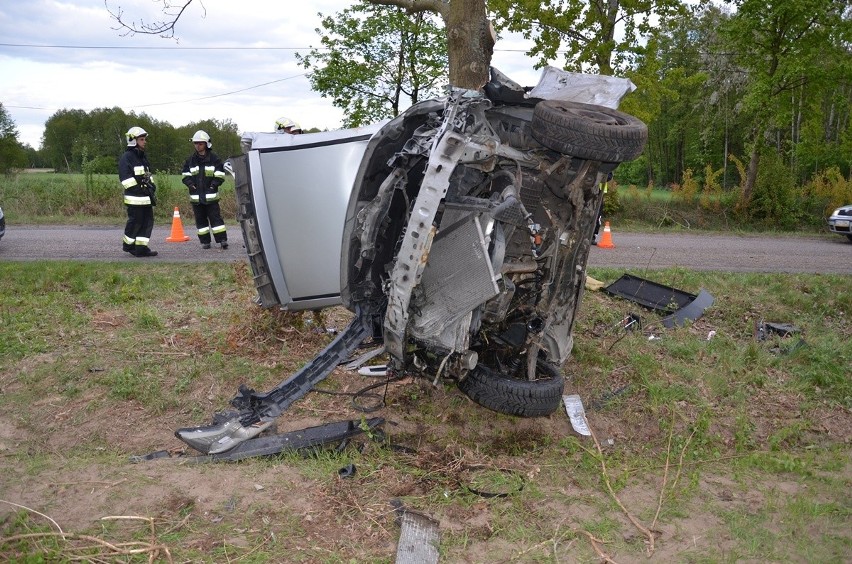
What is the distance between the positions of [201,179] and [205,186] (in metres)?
0.12

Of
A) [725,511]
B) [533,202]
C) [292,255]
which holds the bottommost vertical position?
[725,511]

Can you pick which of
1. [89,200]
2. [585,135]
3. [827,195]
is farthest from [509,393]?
[827,195]

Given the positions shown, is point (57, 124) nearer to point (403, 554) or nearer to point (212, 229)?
point (212, 229)

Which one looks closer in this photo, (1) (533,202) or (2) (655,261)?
(1) (533,202)

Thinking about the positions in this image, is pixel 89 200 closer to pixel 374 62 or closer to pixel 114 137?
pixel 374 62

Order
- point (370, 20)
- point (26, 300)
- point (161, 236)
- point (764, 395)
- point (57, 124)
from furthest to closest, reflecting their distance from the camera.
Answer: point (57, 124), point (370, 20), point (161, 236), point (26, 300), point (764, 395)

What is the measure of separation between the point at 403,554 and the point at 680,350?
372 cm

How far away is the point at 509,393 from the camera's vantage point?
428 cm

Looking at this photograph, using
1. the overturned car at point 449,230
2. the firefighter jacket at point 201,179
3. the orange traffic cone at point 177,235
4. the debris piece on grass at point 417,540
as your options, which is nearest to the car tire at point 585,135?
the overturned car at point 449,230

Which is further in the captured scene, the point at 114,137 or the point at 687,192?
the point at 114,137

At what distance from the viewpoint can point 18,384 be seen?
5352mm

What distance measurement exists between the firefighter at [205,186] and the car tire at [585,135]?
751cm

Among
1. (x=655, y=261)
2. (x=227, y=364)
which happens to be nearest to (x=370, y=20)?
(x=655, y=261)

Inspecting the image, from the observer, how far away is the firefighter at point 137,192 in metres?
9.84
